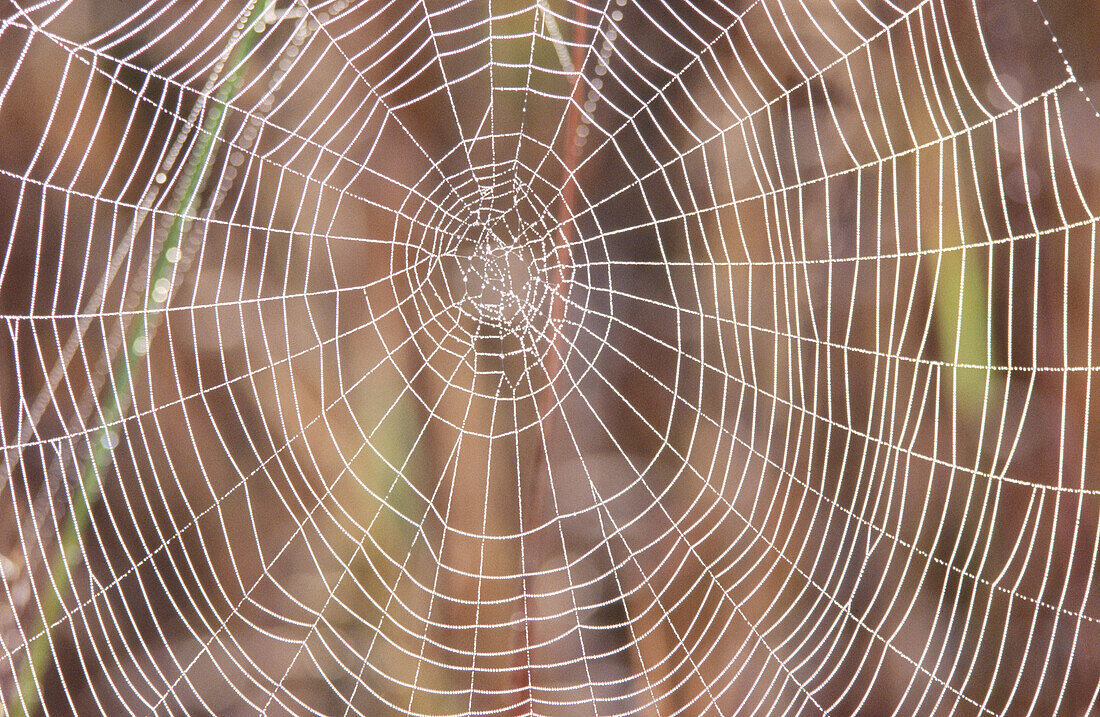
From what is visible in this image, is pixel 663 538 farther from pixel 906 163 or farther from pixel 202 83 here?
pixel 202 83

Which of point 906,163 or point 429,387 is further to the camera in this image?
point 429,387

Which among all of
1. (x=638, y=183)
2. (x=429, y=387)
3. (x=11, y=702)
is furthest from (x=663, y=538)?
(x=11, y=702)

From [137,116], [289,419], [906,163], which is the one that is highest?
[137,116]

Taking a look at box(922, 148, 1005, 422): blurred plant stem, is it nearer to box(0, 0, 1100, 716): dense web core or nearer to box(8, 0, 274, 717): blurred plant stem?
box(0, 0, 1100, 716): dense web core

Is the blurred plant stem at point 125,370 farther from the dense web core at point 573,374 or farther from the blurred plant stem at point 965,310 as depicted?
the blurred plant stem at point 965,310

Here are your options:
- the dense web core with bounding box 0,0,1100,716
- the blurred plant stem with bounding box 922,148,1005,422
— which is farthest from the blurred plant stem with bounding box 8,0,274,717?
the blurred plant stem with bounding box 922,148,1005,422

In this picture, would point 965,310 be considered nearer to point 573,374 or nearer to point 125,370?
point 573,374

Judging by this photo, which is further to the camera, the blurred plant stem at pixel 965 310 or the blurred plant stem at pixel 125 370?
the blurred plant stem at pixel 965 310

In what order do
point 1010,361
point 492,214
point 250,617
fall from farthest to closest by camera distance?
point 492,214
point 250,617
point 1010,361

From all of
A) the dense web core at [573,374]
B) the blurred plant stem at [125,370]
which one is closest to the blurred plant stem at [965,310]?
the dense web core at [573,374]
